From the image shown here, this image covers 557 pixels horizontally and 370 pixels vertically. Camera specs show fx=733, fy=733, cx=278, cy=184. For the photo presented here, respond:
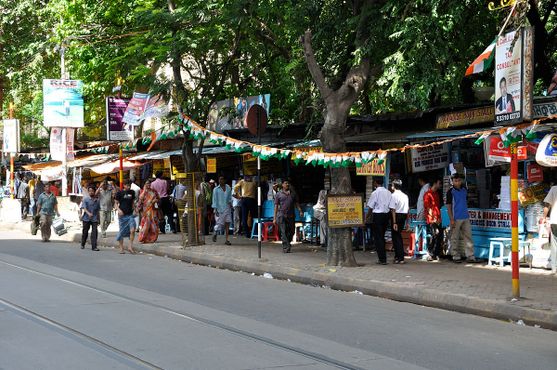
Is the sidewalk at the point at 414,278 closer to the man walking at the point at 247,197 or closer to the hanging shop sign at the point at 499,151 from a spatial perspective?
the hanging shop sign at the point at 499,151

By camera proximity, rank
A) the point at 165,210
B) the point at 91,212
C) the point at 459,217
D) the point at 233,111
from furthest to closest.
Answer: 1. the point at 165,210
2. the point at 233,111
3. the point at 91,212
4. the point at 459,217

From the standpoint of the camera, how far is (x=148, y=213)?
798 inches

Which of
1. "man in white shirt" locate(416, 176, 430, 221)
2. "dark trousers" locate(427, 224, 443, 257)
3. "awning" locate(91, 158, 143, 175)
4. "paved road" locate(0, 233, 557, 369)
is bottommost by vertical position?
"paved road" locate(0, 233, 557, 369)

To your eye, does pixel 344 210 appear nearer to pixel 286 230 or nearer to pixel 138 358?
pixel 286 230

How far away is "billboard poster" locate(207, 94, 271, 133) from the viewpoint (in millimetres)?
21453

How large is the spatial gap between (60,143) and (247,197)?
1023cm

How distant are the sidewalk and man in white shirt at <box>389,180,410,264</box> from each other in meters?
Answer: 0.33

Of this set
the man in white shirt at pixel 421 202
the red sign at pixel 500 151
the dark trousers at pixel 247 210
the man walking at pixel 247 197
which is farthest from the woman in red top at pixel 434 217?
the dark trousers at pixel 247 210

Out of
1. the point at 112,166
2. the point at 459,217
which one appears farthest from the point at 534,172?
the point at 112,166

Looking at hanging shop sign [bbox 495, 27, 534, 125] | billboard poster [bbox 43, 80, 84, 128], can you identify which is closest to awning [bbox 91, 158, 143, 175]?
billboard poster [bbox 43, 80, 84, 128]

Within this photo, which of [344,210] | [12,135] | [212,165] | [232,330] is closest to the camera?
[232,330]

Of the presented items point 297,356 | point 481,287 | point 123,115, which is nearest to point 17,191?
point 123,115

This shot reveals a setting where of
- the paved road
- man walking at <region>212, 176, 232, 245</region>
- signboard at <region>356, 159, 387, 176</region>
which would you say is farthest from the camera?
man walking at <region>212, 176, 232, 245</region>

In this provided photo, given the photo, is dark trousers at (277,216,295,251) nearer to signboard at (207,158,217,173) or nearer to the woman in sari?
the woman in sari
